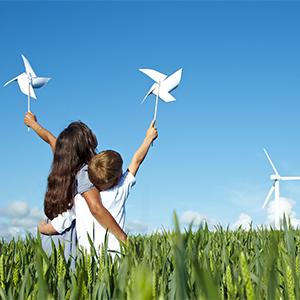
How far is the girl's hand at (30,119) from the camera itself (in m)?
6.29

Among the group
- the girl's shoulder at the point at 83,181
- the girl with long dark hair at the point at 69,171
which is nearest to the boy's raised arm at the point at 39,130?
the girl with long dark hair at the point at 69,171

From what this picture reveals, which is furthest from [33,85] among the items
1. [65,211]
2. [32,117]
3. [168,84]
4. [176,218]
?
[176,218]

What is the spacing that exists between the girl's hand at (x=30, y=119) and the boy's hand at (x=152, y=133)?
150 centimetres

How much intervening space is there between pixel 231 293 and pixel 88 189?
3.28m

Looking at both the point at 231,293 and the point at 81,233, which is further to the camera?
the point at 81,233

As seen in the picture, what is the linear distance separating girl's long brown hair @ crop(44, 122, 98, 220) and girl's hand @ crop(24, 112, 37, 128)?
1.59 metres

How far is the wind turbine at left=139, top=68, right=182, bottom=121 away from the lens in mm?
6254

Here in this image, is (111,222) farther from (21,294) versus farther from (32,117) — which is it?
(21,294)

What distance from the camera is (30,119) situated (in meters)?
6.34

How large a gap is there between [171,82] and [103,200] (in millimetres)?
2030

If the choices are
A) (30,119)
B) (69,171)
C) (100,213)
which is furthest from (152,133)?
(30,119)

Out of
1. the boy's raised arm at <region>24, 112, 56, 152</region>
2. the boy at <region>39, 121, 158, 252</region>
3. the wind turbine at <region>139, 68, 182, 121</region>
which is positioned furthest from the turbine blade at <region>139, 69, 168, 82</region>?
the boy at <region>39, 121, 158, 252</region>

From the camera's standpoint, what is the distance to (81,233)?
14.5 feet

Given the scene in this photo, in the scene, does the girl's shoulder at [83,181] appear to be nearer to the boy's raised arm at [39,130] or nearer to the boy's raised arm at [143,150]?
the boy's raised arm at [143,150]
